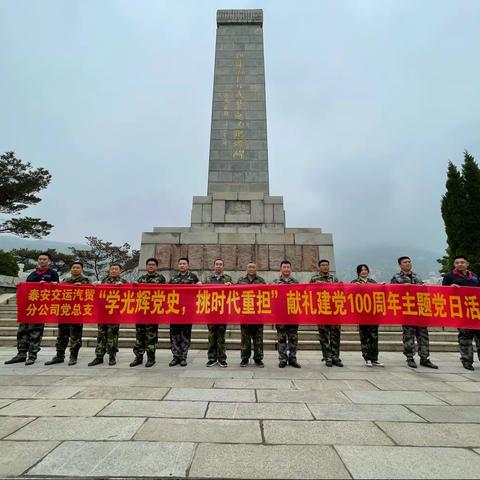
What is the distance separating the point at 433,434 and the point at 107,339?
498 cm

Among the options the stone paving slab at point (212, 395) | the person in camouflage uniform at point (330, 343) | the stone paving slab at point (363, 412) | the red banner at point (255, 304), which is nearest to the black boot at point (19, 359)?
the red banner at point (255, 304)

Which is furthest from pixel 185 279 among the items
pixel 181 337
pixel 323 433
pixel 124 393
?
pixel 323 433

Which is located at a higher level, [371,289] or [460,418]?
[371,289]

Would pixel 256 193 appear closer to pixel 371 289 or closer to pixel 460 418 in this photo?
pixel 371 289

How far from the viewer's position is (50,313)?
19.7 feet

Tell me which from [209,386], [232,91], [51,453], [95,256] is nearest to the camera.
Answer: [51,453]

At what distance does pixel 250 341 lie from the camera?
5.76 metres

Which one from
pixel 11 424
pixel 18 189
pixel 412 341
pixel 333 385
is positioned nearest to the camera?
pixel 11 424

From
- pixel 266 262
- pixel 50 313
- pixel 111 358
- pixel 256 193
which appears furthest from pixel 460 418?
pixel 256 193

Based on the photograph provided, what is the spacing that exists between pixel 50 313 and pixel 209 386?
11.5 ft

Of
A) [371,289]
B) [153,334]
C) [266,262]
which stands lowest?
[153,334]

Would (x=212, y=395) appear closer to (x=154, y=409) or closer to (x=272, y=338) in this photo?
(x=154, y=409)

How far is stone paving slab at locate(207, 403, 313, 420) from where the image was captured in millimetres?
3154

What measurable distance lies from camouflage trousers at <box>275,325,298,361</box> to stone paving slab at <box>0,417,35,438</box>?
3638 mm
